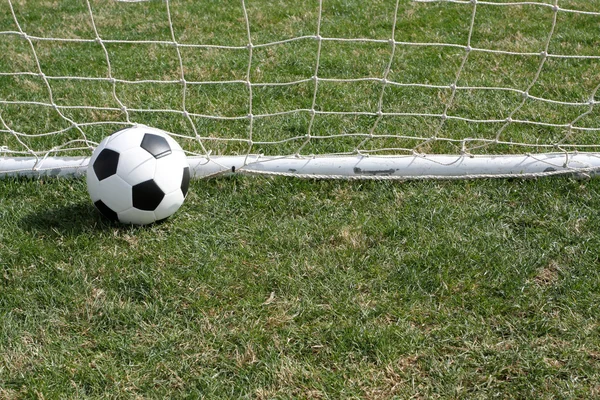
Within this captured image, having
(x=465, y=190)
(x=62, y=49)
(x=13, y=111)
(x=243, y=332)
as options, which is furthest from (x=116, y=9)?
(x=243, y=332)

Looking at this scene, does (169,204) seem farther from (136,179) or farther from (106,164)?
(106,164)

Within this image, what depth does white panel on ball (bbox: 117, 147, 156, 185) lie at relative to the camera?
9.01 feet

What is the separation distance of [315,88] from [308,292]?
1.13 meters

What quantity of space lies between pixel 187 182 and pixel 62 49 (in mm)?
2569

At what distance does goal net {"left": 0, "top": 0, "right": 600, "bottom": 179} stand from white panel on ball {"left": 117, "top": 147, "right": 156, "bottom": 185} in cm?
45

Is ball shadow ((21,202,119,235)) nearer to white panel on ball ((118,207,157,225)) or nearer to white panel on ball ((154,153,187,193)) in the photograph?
white panel on ball ((118,207,157,225))

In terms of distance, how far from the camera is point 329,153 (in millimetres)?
3436

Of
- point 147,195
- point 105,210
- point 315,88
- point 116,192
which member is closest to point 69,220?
point 105,210

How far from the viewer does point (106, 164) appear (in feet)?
9.12

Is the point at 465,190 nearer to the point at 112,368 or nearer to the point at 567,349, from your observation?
the point at 567,349

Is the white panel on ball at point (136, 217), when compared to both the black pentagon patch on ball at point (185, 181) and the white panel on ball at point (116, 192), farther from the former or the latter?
the black pentagon patch on ball at point (185, 181)

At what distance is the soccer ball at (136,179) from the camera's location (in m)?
2.75

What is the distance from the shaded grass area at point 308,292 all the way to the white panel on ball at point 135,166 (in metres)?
0.26

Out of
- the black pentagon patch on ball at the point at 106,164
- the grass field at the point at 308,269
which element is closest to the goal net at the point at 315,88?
the grass field at the point at 308,269
